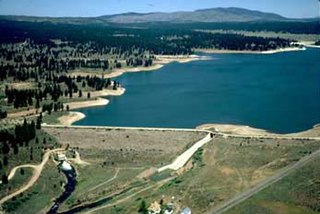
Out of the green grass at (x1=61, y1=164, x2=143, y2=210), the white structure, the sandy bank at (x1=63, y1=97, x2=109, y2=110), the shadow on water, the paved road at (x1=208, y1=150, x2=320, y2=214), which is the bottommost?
the shadow on water

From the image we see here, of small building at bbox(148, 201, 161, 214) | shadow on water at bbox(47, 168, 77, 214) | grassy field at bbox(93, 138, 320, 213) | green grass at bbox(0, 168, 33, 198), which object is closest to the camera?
small building at bbox(148, 201, 161, 214)

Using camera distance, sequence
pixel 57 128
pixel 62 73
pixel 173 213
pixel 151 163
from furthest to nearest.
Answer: pixel 62 73 → pixel 57 128 → pixel 151 163 → pixel 173 213

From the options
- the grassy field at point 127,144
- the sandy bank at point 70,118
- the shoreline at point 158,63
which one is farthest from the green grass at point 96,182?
the shoreline at point 158,63

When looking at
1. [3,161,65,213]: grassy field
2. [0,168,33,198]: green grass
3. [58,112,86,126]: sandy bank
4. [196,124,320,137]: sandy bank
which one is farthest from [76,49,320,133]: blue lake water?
[0,168,33,198]: green grass

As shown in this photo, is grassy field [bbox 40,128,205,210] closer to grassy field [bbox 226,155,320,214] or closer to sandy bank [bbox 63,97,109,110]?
grassy field [bbox 226,155,320,214]

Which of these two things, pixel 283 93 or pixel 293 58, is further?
pixel 293 58

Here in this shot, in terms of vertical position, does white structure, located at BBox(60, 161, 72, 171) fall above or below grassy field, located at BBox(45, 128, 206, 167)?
below

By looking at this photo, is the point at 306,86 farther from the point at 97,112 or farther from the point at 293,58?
the point at 293,58

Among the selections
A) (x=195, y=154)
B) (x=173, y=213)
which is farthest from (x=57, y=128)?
(x=173, y=213)

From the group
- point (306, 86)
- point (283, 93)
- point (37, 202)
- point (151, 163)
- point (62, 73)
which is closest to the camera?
point (37, 202)
